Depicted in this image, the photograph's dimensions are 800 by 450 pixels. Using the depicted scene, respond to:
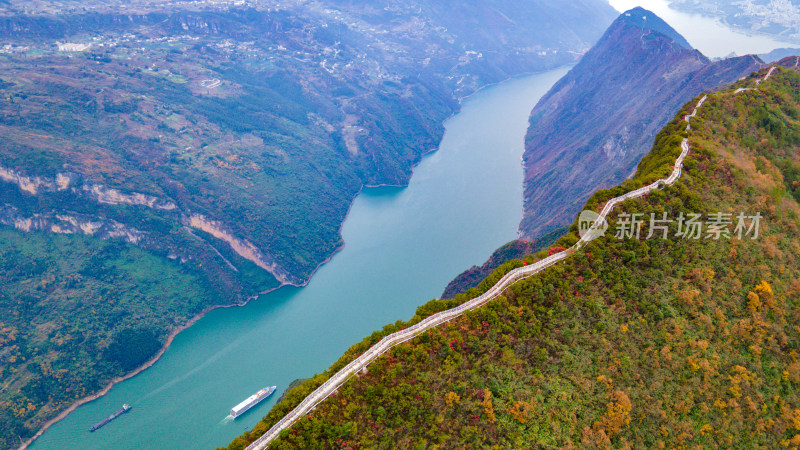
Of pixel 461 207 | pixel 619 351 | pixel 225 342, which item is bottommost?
pixel 225 342

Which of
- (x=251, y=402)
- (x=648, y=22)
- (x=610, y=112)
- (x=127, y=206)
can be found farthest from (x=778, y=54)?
(x=127, y=206)

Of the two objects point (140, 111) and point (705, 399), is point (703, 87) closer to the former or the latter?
point (705, 399)

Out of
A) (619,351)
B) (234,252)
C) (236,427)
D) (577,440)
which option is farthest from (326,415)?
(234,252)

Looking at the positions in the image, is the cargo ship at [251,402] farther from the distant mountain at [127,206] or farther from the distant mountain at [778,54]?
the distant mountain at [778,54]

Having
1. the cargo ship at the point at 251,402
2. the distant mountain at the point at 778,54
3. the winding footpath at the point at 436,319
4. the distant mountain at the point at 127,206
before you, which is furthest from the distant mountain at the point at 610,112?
the cargo ship at the point at 251,402

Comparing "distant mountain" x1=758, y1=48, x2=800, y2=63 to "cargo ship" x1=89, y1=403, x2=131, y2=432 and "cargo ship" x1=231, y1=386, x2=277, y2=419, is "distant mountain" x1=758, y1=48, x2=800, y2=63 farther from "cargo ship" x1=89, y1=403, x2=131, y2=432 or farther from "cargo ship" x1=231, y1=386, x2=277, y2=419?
"cargo ship" x1=89, y1=403, x2=131, y2=432

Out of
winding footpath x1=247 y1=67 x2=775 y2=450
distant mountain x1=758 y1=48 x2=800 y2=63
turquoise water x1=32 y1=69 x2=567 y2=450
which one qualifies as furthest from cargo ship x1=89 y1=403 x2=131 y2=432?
distant mountain x1=758 y1=48 x2=800 y2=63

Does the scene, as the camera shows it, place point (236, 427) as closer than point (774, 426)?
No
